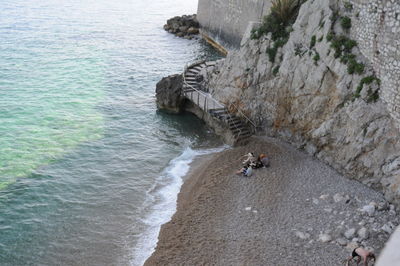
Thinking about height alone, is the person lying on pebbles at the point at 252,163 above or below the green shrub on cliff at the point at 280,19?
below

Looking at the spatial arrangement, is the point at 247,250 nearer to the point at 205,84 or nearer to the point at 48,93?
the point at 205,84

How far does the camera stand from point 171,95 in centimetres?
3350

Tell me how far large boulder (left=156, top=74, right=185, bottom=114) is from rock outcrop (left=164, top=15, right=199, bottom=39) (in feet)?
90.5

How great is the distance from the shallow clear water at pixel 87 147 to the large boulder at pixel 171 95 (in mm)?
805

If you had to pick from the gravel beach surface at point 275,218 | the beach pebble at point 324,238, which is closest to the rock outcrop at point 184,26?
the gravel beach surface at point 275,218

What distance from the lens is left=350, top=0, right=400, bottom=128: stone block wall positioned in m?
20.4

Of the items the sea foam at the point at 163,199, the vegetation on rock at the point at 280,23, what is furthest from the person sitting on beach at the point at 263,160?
the vegetation on rock at the point at 280,23

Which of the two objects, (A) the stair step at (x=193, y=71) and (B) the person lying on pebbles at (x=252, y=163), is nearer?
(B) the person lying on pebbles at (x=252, y=163)

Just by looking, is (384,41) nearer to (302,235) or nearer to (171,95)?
(302,235)

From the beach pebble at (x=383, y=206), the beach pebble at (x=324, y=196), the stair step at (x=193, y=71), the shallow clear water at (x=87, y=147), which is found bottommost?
the shallow clear water at (x=87, y=147)

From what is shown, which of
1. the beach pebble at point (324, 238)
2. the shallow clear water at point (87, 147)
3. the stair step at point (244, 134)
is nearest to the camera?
the beach pebble at point (324, 238)

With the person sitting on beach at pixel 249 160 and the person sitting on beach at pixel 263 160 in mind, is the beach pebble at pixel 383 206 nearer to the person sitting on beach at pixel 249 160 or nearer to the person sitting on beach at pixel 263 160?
the person sitting on beach at pixel 263 160

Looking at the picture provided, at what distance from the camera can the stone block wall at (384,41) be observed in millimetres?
20384

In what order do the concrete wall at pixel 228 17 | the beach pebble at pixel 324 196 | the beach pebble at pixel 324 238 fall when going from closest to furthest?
the beach pebble at pixel 324 238 < the beach pebble at pixel 324 196 < the concrete wall at pixel 228 17
